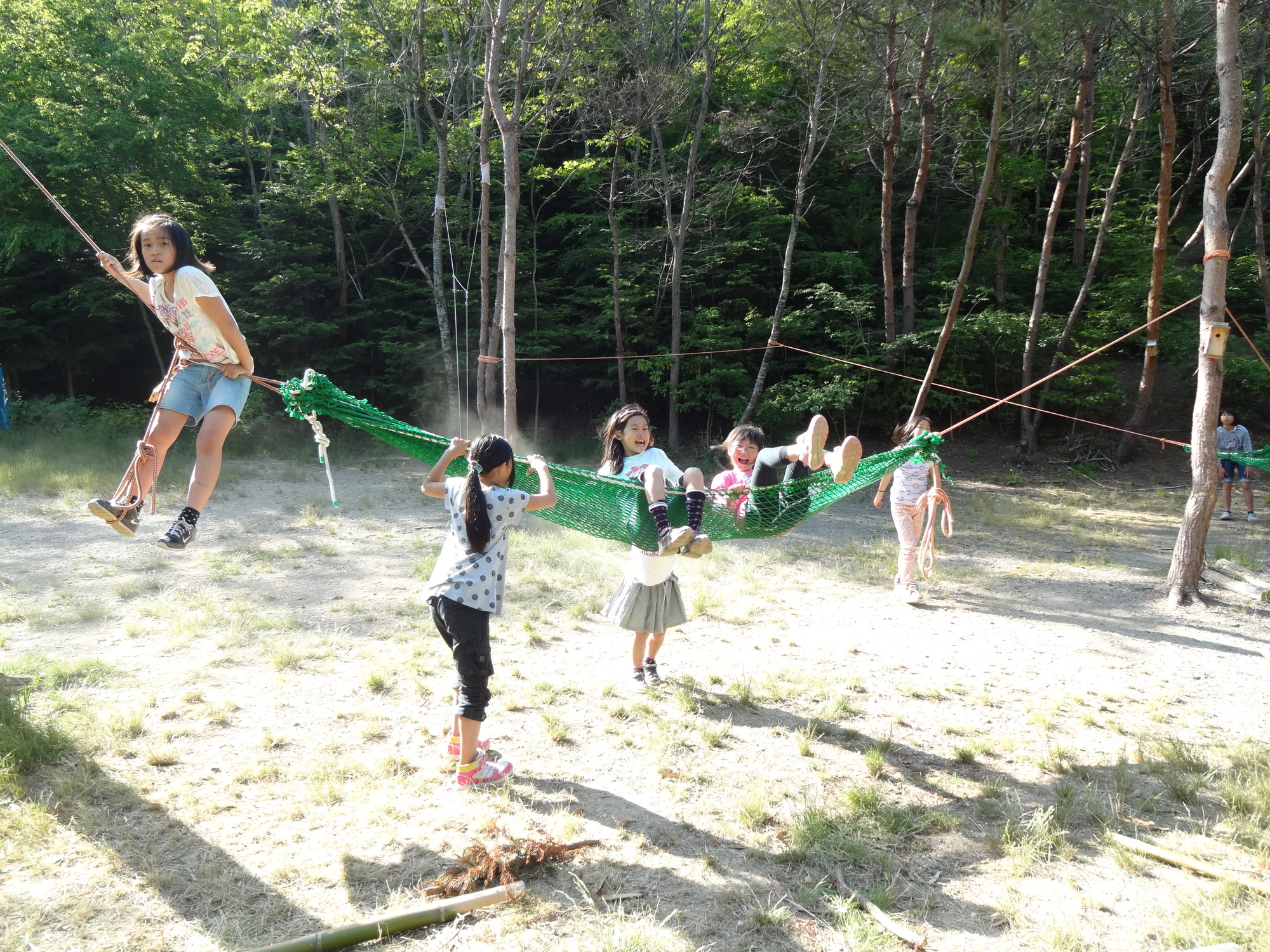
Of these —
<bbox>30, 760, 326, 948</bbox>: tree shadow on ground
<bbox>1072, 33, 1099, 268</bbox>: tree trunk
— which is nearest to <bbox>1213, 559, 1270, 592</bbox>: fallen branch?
<bbox>30, 760, 326, 948</bbox>: tree shadow on ground

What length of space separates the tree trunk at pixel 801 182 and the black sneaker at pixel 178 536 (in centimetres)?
830

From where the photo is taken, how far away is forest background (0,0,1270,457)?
1038cm

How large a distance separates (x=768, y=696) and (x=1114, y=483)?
8.80 meters

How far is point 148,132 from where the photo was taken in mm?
10430

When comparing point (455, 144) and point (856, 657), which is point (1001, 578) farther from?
point (455, 144)

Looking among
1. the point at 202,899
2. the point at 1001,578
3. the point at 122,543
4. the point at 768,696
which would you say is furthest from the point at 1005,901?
the point at 122,543

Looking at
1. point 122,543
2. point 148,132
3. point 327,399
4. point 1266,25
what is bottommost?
point 122,543

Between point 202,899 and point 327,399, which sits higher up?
point 327,399

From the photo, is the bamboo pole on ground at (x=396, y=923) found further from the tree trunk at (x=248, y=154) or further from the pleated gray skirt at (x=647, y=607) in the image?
the tree trunk at (x=248, y=154)

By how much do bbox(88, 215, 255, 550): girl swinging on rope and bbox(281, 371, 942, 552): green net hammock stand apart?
0.89 feet

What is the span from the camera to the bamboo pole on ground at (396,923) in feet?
6.16

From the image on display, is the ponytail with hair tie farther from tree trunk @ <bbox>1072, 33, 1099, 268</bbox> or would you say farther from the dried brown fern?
tree trunk @ <bbox>1072, 33, 1099, 268</bbox>

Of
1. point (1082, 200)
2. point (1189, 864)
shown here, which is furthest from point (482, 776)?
point (1082, 200)

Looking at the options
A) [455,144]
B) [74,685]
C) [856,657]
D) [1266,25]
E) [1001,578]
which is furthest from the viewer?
[455,144]
